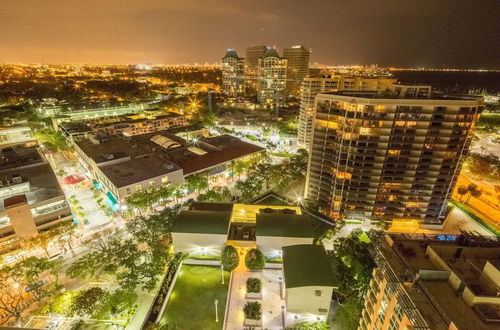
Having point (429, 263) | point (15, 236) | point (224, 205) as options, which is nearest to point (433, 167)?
point (429, 263)

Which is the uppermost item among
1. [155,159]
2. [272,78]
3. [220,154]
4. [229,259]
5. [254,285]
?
[272,78]

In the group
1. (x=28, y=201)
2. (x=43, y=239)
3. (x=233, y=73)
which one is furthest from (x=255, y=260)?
(x=233, y=73)

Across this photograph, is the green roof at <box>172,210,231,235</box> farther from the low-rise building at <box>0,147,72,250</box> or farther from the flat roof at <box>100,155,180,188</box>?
the low-rise building at <box>0,147,72,250</box>

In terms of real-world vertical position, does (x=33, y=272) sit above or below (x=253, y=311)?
above

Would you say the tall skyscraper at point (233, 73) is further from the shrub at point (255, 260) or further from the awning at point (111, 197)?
the shrub at point (255, 260)

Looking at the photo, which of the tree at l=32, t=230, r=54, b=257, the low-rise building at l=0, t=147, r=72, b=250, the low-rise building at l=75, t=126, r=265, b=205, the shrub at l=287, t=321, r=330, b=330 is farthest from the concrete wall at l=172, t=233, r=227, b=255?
the low-rise building at l=0, t=147, r=72, b=250

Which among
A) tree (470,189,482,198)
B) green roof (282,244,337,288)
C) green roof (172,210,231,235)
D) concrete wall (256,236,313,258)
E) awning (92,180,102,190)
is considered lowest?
awning (92,180,102,190)

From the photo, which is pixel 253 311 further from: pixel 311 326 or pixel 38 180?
pixel 38 180
